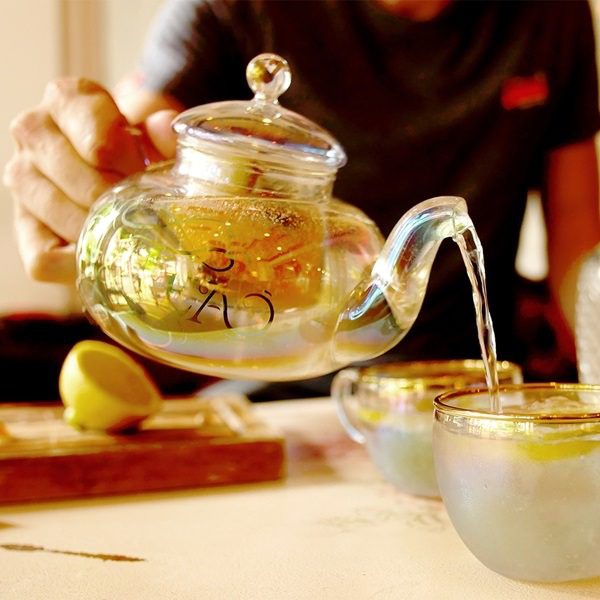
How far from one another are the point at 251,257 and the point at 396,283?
0.29ft

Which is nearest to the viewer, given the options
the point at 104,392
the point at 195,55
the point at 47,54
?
the point at 104,392

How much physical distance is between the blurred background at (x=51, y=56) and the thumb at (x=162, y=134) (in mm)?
1572

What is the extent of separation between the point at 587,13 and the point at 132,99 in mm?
737

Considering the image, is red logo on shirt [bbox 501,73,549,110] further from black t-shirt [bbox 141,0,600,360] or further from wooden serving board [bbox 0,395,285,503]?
wooden serving board [bbox 0,395,285,503]

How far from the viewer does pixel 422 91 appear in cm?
112

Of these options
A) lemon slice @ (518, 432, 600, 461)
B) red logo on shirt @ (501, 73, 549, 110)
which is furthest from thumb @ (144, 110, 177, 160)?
red logo on shirt @ (501, 73, 549, 110)

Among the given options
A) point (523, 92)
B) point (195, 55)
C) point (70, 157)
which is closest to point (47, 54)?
point (195, 55)

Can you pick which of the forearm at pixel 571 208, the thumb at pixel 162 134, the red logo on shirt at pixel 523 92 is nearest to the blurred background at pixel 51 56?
the forearm at pixel 571 208

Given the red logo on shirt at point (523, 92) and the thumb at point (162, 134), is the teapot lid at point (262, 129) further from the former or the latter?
the red logo on shirt at point (523, 92)

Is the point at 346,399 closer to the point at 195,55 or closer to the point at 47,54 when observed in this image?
the point at 195,55

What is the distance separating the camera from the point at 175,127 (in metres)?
0.49

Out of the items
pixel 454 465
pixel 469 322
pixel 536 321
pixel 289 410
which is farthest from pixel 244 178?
pixel 536 321

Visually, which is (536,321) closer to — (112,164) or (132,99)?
(132,99)

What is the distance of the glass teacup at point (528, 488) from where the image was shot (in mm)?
390
